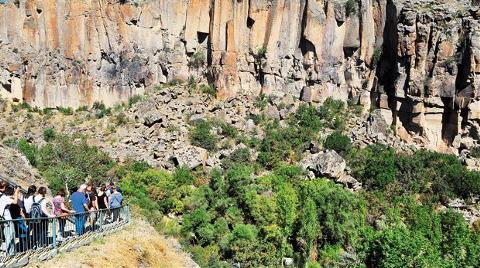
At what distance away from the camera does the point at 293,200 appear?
45.5m

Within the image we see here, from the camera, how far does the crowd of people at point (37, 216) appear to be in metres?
12.7

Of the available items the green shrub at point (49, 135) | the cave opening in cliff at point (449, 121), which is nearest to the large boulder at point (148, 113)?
the green shrub at point (49, 135)

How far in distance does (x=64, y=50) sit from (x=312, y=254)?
128ft

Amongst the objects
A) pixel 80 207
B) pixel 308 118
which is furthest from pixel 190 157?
pixel 80 207

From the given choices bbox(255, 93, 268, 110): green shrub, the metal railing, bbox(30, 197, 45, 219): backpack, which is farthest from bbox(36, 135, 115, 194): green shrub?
bbox(30, 197, 45, 219): backpack

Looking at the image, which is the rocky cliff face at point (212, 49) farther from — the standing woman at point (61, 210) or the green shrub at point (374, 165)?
the standing woman at point (61, 210)

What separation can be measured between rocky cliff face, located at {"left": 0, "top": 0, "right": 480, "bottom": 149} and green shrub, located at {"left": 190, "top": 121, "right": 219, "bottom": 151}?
24.6 ft

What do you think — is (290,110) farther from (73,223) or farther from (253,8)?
(73,223)

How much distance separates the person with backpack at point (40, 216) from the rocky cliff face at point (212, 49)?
5313cm

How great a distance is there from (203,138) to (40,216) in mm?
45689

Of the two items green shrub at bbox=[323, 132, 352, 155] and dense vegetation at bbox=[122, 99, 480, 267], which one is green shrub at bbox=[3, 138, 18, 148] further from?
green shrub at bbox=[323, 132, 352, 155]

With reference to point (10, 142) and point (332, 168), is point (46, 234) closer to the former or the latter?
point (332, 168)

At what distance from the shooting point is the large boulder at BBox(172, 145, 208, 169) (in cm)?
5469

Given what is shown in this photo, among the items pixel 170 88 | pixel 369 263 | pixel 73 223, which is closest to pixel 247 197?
pixel 369 263
